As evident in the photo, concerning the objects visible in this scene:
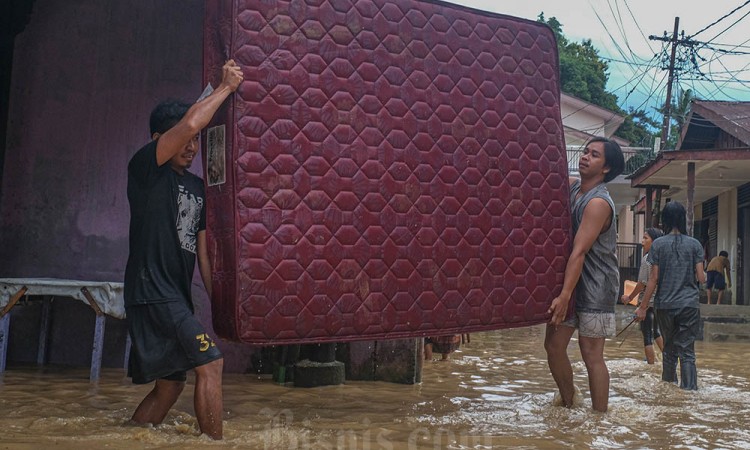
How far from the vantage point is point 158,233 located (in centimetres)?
301

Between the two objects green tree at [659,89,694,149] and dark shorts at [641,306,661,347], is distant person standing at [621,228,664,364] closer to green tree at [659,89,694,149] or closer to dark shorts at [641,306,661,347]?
dark shorts at [641,306,661,347]

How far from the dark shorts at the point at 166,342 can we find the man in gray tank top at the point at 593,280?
70.6 inches

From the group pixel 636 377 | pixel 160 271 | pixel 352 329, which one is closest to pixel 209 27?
pixel 160 271

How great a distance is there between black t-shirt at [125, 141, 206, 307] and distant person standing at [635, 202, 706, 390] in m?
3.80

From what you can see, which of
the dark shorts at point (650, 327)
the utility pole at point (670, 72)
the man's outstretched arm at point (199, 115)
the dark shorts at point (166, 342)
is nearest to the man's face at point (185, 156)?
the man's outstretched arm at point (199, 115)

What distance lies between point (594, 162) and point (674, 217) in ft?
6.66

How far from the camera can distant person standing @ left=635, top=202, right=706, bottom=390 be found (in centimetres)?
542

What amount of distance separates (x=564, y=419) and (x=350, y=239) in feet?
5.17

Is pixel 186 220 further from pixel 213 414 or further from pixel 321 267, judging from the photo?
pixel 213 414

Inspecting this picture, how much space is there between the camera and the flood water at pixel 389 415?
3146 millimetres

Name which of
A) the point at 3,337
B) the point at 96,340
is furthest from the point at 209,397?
the point at 3,337

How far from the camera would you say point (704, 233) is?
20.3m

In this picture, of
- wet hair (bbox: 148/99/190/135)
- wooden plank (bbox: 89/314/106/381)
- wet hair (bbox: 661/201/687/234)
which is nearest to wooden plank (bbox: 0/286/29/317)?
wooden plank (bbox: 89/314/106/381)

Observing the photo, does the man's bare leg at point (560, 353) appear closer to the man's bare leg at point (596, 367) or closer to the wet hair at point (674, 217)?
the man's bare leg at point (596, 367)
